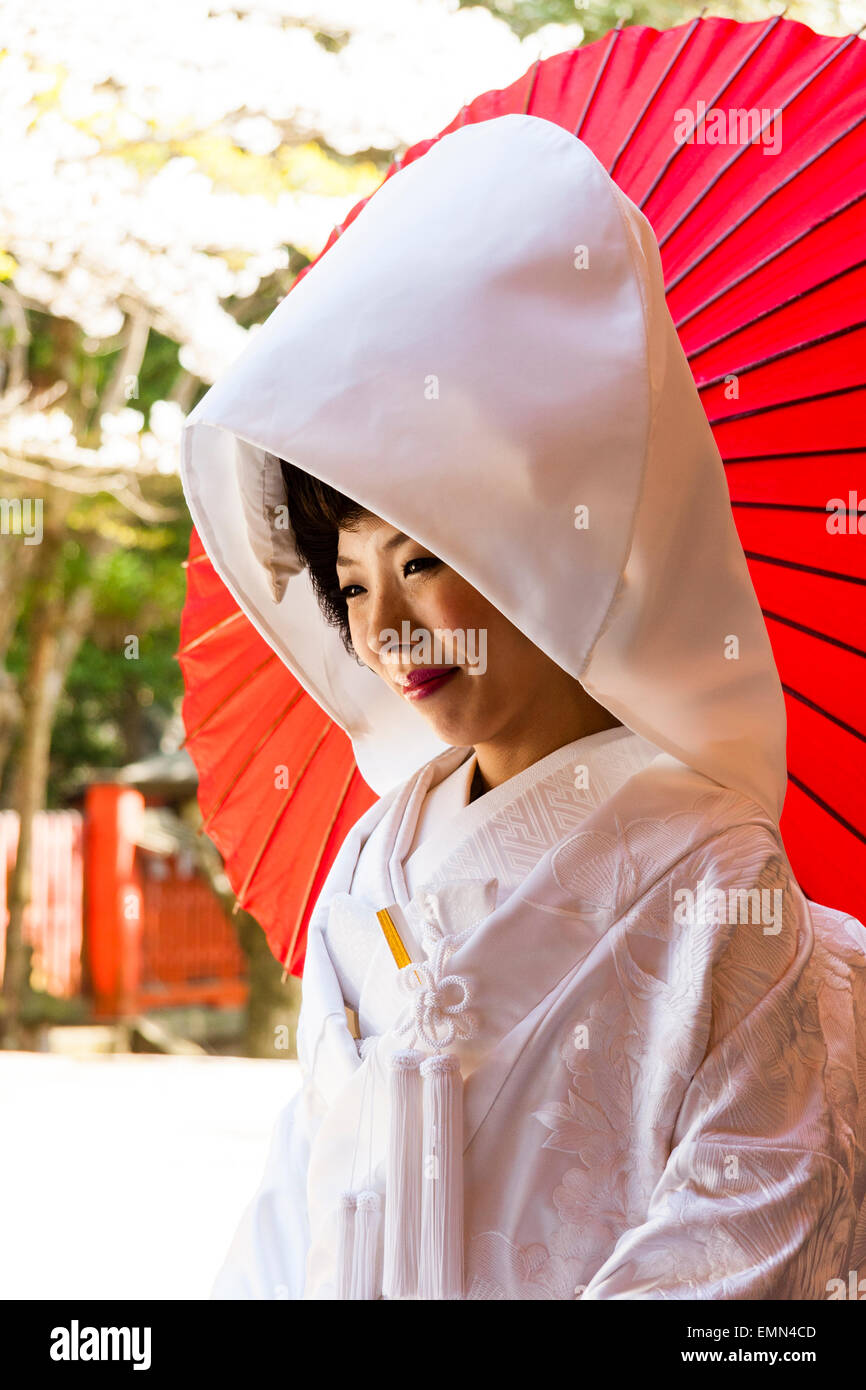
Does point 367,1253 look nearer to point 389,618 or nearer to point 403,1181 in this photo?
point 403,1181

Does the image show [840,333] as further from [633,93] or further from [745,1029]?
[745,1029]

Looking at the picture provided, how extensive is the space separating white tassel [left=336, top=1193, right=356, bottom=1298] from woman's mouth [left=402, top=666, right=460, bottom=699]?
468 mm

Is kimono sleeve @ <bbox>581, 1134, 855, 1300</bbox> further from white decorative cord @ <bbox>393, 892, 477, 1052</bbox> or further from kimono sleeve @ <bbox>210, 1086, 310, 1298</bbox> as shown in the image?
kimono sleeve @ <bbox>210, 1086, 310, 1298</bbox>

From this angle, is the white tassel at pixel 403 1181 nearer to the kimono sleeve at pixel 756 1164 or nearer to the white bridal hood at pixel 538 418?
the kimono sleeve at pixel 756 1164

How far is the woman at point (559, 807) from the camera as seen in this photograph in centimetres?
116

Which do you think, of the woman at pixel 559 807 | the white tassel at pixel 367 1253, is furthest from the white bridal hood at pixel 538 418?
the white tassel at pixel 367 1253

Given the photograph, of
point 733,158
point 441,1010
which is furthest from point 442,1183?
point 733,158

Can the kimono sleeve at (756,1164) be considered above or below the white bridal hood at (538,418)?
below

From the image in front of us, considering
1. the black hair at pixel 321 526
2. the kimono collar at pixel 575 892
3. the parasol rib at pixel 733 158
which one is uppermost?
the parasol rib at pixel 733 158

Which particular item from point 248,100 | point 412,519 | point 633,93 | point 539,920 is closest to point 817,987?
point 539,920

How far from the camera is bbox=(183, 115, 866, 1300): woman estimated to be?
116cm

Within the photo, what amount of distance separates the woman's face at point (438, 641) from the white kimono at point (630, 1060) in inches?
3.2
